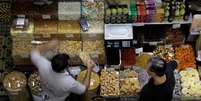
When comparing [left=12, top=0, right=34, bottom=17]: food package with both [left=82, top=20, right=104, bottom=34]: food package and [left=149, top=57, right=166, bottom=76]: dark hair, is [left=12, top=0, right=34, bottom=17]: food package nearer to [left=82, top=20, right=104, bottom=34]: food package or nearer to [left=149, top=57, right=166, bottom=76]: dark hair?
[left=82, top=20, right=104, bottom=34]: food package

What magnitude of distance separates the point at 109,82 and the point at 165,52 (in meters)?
1.18

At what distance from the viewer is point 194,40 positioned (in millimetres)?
7578

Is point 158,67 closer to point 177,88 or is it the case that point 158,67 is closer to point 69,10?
point 177,88

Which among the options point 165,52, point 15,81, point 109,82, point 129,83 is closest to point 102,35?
point 109,82

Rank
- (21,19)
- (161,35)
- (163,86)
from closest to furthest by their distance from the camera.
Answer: (163,86) → (21,19) → (161,35)

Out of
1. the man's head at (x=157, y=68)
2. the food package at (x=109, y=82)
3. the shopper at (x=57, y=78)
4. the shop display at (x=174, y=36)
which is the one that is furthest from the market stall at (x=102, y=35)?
the man's head at (x=157, y=68)

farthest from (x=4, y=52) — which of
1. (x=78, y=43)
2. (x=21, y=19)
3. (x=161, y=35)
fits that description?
(x=161, y=35)

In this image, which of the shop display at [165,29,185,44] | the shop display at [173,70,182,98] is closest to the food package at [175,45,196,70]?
the shop display at [165,29,185,44]

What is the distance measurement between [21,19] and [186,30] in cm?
282

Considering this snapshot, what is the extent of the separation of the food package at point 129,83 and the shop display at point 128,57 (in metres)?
0.18

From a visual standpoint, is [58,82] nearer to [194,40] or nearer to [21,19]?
[21,19]

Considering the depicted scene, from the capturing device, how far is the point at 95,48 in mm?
7137

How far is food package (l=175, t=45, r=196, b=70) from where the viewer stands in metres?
7.33

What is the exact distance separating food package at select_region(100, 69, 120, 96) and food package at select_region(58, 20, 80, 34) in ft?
Result: 2.69
